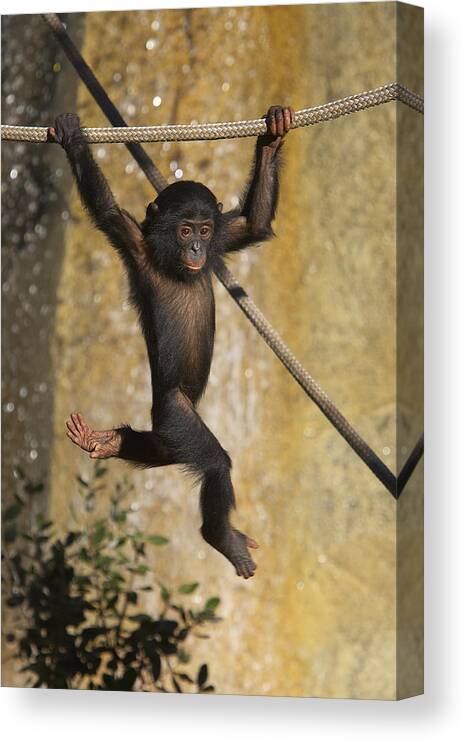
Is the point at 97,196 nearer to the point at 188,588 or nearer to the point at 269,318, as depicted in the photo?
the point at 269,318

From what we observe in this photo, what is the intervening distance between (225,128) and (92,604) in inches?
52.4

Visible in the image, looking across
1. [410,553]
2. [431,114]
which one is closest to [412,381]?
[410,553]

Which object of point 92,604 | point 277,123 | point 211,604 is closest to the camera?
point 277,123

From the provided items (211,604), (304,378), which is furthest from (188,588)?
(304,378)

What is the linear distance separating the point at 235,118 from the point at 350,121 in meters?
0.32

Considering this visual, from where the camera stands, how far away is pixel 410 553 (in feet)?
13.2

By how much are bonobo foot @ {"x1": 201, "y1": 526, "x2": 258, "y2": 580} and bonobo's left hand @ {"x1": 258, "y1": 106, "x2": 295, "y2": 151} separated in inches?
39.9

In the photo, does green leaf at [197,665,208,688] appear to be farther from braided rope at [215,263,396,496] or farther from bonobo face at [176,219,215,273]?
bonobo face at [176,219,215,273]

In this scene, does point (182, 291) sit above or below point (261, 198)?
below

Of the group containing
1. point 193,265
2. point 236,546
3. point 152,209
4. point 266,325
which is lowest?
point 236,546

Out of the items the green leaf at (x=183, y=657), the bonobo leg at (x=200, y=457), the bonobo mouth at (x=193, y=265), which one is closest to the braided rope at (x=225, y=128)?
the bonobo mouth at (x=193, y=265)

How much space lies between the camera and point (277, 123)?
13.5 feet

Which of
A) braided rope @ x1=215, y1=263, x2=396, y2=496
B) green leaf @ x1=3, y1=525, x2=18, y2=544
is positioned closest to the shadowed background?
braided rope @ x1=215, y1=263, x2=396, y2=496

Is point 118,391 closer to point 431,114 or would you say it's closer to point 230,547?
point 230,547
